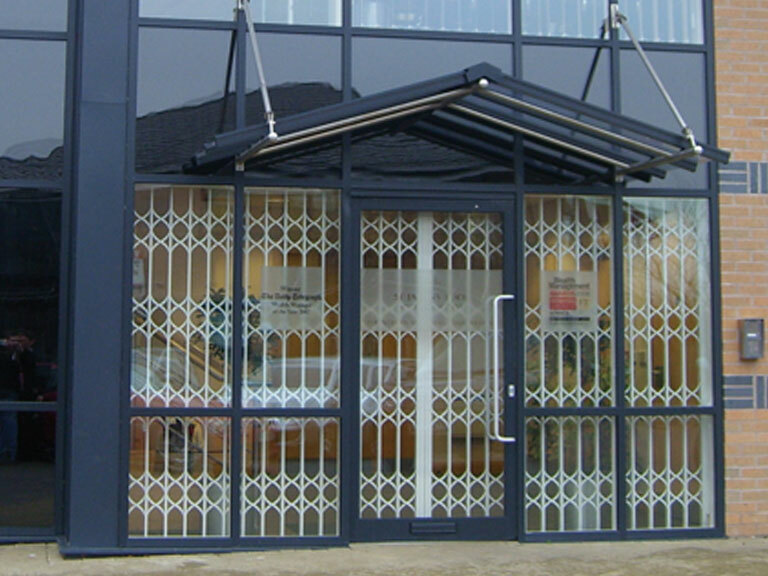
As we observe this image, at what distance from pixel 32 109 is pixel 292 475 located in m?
3.46

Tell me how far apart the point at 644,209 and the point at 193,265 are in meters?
3.61

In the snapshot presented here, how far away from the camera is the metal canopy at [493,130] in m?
7.16

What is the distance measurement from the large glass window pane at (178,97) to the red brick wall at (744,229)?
4.03m

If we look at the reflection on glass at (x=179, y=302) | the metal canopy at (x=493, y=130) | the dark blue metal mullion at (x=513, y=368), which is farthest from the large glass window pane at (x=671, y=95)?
the reflection on glass at (x=179, y=302)

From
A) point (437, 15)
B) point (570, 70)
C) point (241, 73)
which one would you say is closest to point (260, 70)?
point (241, 73)

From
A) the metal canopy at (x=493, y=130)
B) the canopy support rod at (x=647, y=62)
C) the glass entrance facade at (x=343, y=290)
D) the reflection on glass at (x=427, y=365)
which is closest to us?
the metal canopy at (x=493, y=130)

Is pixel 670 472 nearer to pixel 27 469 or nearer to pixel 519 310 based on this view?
pixel 519 310

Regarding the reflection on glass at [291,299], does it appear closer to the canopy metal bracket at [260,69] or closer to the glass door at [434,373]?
the glass door at [434,373]

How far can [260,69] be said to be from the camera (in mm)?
7492

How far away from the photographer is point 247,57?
7.99 meters

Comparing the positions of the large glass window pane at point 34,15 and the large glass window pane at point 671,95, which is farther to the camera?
the large glass window pane at point 671,95

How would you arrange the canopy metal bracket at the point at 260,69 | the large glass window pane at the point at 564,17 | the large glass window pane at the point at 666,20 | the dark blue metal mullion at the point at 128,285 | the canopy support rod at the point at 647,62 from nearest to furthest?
the canopy metal bracket at the point at 260,69
the canopy support rod at the point at 647,62
the dark blue metal mullion at the point at 128,285
the large glass window pane at the point at 564,17
the large glass window pane at the point at 666,20

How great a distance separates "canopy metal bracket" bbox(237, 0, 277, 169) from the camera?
704 cm

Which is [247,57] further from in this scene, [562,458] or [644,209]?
[562,458]
